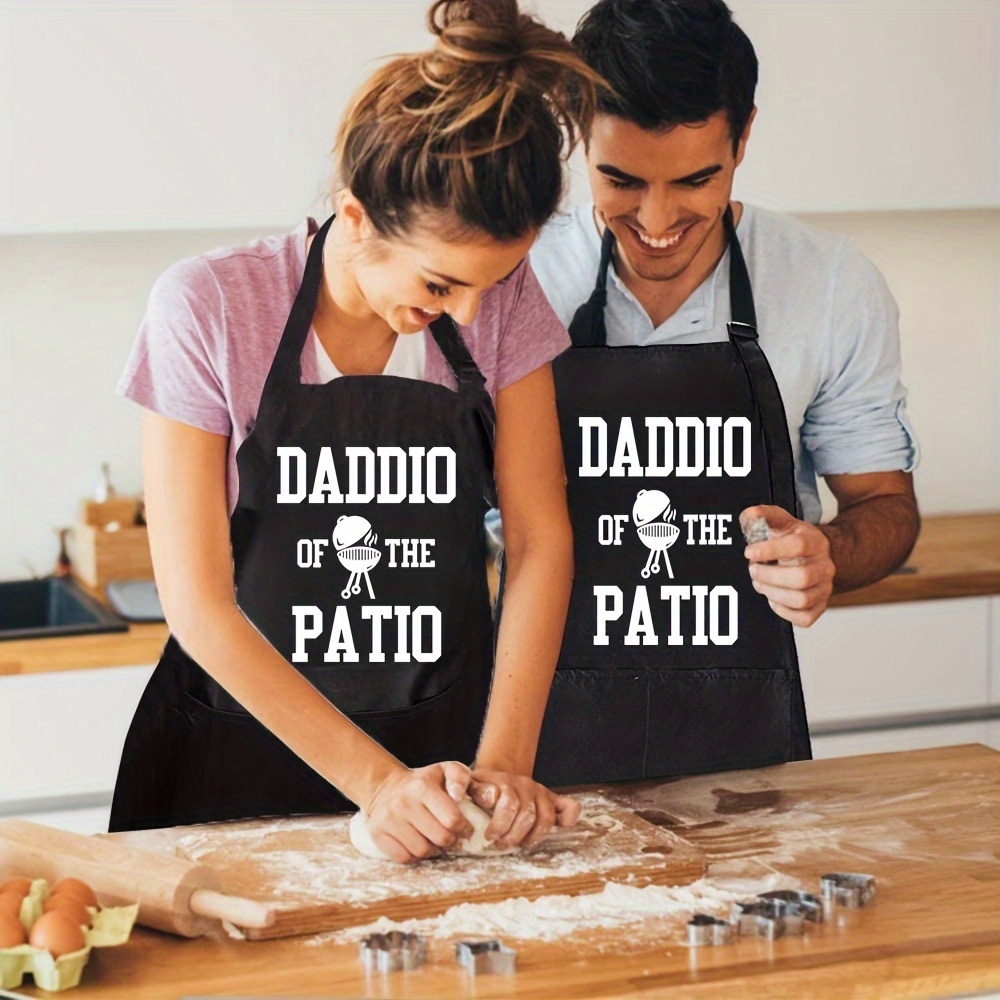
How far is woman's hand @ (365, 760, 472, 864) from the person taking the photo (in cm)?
149

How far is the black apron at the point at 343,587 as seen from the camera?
6.17ft

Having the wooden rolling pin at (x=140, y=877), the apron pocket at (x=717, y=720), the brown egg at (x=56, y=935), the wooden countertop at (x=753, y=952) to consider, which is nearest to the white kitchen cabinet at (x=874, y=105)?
the apron pocket at (x=717, y=720)

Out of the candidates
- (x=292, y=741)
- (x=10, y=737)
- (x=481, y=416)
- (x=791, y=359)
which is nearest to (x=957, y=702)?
(x=791, y=359)

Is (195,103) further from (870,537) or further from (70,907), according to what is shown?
(70,907)

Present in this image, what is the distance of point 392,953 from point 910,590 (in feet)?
4.84

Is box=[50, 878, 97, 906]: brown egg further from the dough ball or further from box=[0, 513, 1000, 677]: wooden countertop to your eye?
box=[0, 513, 1000, 677]: wooden countertop

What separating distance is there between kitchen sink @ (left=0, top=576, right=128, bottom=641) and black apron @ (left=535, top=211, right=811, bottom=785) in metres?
0.72

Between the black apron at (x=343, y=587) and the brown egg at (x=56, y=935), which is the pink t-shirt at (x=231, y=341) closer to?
the black apron at (x=343, y=587)

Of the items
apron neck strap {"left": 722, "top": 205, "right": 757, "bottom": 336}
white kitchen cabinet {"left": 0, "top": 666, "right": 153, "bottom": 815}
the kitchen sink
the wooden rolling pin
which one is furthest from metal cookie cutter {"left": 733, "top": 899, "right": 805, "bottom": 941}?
the kitchen sink

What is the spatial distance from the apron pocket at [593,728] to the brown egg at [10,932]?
98cm

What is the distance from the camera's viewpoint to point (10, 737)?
2.17 m

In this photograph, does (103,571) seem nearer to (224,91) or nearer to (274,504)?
(274,504)

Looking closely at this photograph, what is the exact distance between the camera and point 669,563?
7.23ft

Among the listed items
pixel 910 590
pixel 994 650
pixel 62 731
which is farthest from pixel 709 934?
pixel 994 650
